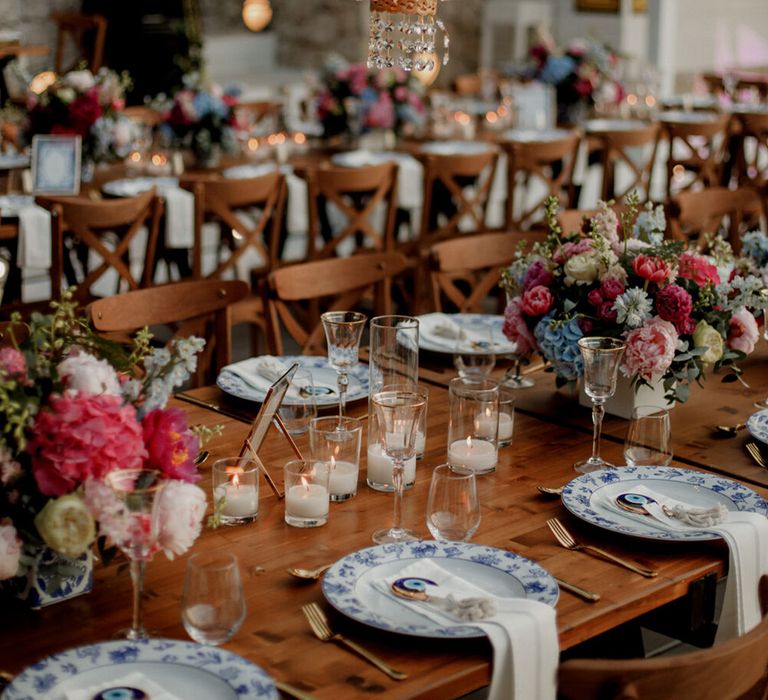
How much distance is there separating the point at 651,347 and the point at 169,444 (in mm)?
1064

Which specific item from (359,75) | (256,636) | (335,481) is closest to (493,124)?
(359,75)

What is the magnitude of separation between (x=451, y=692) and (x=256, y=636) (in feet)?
0.85

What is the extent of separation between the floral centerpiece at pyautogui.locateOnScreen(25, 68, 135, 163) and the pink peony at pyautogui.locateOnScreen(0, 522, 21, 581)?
3.53 meters

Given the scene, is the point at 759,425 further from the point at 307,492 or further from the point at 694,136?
the point at 694,136

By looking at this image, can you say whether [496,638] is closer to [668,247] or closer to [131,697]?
[131,697]

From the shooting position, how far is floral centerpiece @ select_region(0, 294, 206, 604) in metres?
1.55

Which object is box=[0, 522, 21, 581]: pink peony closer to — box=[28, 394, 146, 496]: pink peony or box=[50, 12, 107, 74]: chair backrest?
box=[28, 394, 146, 496]: pink peony

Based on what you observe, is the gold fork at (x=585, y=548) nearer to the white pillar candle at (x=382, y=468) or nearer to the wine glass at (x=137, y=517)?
the white pillar candle at (x=382, y=468)

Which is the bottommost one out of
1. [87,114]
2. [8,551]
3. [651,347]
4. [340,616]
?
[340,616]

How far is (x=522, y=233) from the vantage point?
3.70 m

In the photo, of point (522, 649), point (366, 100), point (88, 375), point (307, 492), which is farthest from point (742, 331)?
point (366, 100)

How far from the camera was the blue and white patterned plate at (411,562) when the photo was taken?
1606mm

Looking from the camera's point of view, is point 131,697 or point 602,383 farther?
point 602,383

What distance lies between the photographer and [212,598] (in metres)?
1.51
